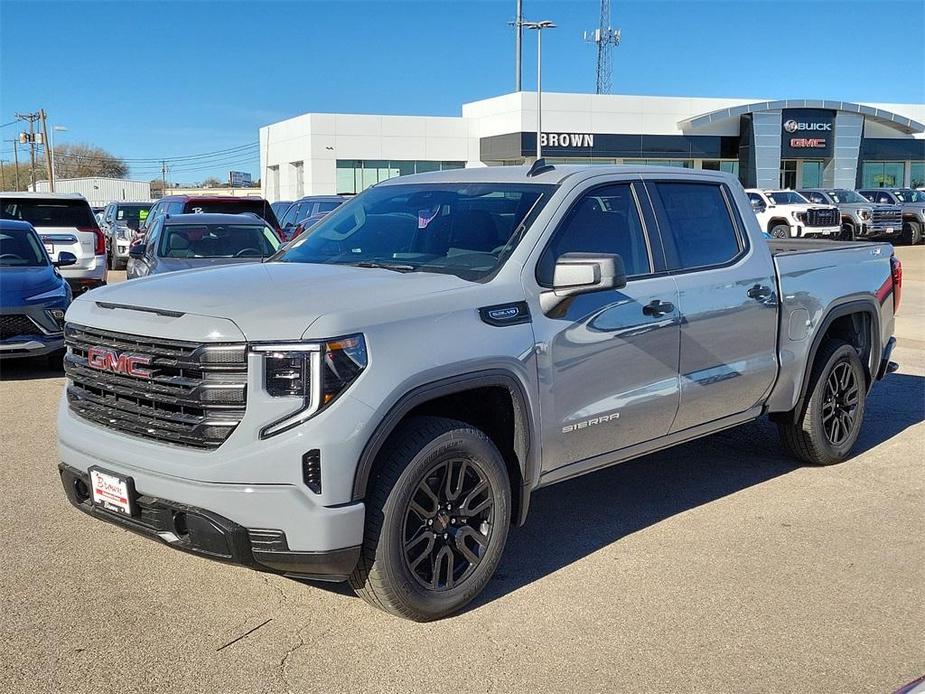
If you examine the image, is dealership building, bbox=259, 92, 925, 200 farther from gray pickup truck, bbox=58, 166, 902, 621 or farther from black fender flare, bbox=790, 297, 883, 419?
gray pickup truck, bbox=58, 166, 902, 621

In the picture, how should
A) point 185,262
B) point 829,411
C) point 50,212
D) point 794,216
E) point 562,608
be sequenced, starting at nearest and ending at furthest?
point 562,608 < point 829,411 < point 185,262 < point 50,212 < point 794,216

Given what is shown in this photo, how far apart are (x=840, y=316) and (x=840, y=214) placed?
26257mm

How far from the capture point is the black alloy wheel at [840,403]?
6355 millimetres

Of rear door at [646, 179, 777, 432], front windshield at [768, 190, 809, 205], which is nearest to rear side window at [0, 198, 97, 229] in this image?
rear door at [646, 179, 777, 432]

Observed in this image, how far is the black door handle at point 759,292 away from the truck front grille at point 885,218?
A: 90.7 feet

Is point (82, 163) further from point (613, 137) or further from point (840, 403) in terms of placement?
point (840, 403)

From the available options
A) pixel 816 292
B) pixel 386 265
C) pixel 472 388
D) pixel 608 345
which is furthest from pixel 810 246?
pixel 472 388

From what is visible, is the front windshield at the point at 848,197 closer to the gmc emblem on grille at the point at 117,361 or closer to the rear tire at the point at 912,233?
the rear tire at the point at 912,233

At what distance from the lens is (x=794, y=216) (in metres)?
29.2

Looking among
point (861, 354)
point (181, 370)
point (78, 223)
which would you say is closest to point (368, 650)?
point (181, 370)

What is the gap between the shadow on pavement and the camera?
9.67 m

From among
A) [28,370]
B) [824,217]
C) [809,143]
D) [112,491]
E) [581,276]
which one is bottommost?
[28,370]

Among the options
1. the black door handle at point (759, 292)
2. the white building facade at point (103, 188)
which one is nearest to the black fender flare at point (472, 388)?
the black door handle at point (759, 292)

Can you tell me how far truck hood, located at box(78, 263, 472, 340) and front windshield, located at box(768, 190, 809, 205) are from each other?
2776 centimetres
